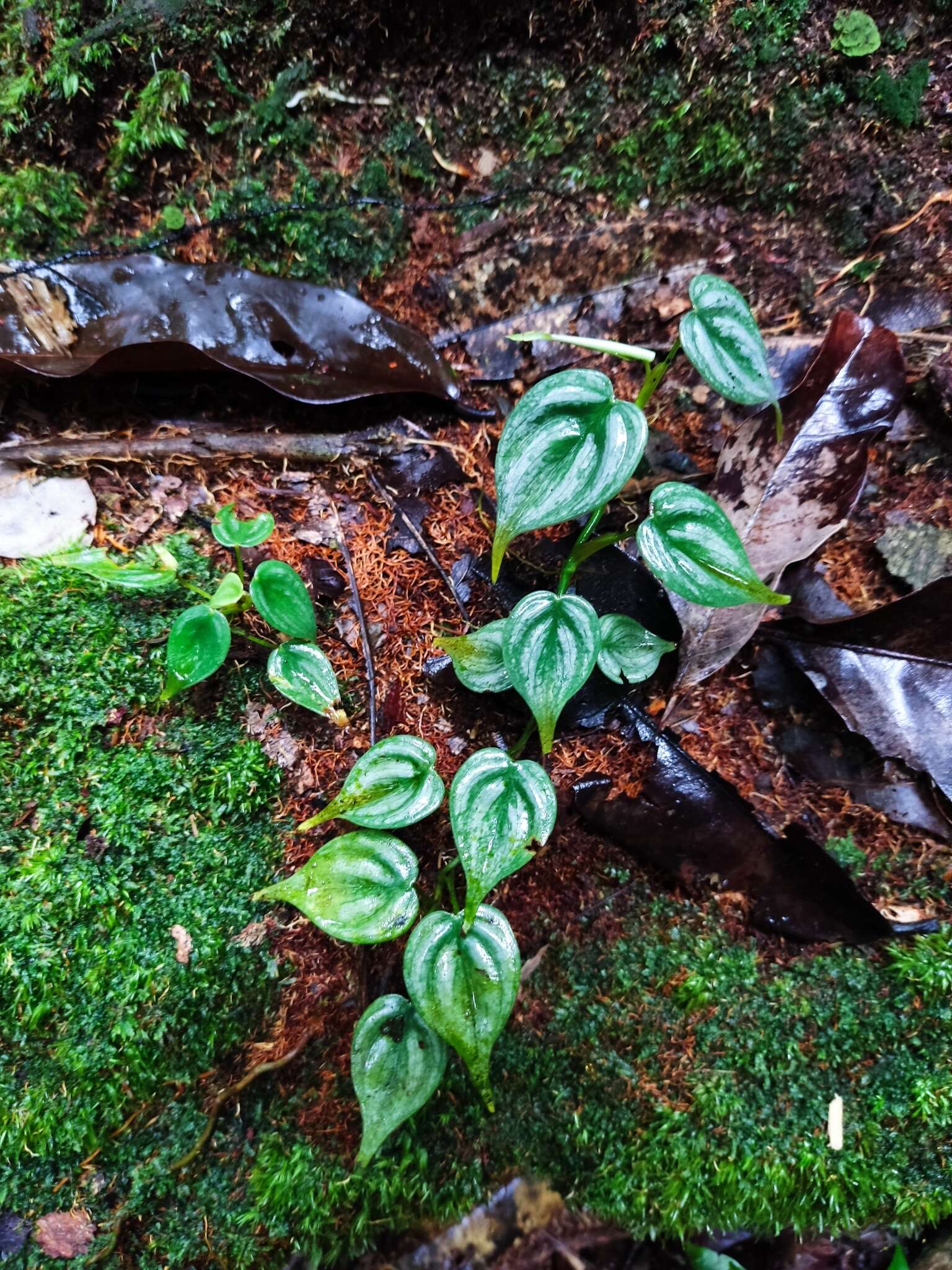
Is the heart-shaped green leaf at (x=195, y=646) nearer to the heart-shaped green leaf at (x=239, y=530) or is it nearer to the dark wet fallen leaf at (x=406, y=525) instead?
the heart-shaped green leaf at (x=239, y=530)

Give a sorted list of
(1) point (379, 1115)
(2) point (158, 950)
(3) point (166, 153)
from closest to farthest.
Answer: (1) point (379, 1115) < (2) point (158, 950) < (3) point (166, 153)

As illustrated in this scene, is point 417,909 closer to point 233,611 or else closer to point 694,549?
point 233,611

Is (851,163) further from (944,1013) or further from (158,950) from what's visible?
(158,950)

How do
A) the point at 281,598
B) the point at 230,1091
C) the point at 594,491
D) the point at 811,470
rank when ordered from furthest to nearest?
the point at 811,470 → the point at 281,598 → the point at 230,1091 → the point at 594,491

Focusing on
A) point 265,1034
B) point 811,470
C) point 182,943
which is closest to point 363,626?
point 182,943

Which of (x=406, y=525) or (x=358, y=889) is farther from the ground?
(x=406, y=525)

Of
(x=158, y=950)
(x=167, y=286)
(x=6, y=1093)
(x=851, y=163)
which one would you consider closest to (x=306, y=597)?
(x=158, y=950)
